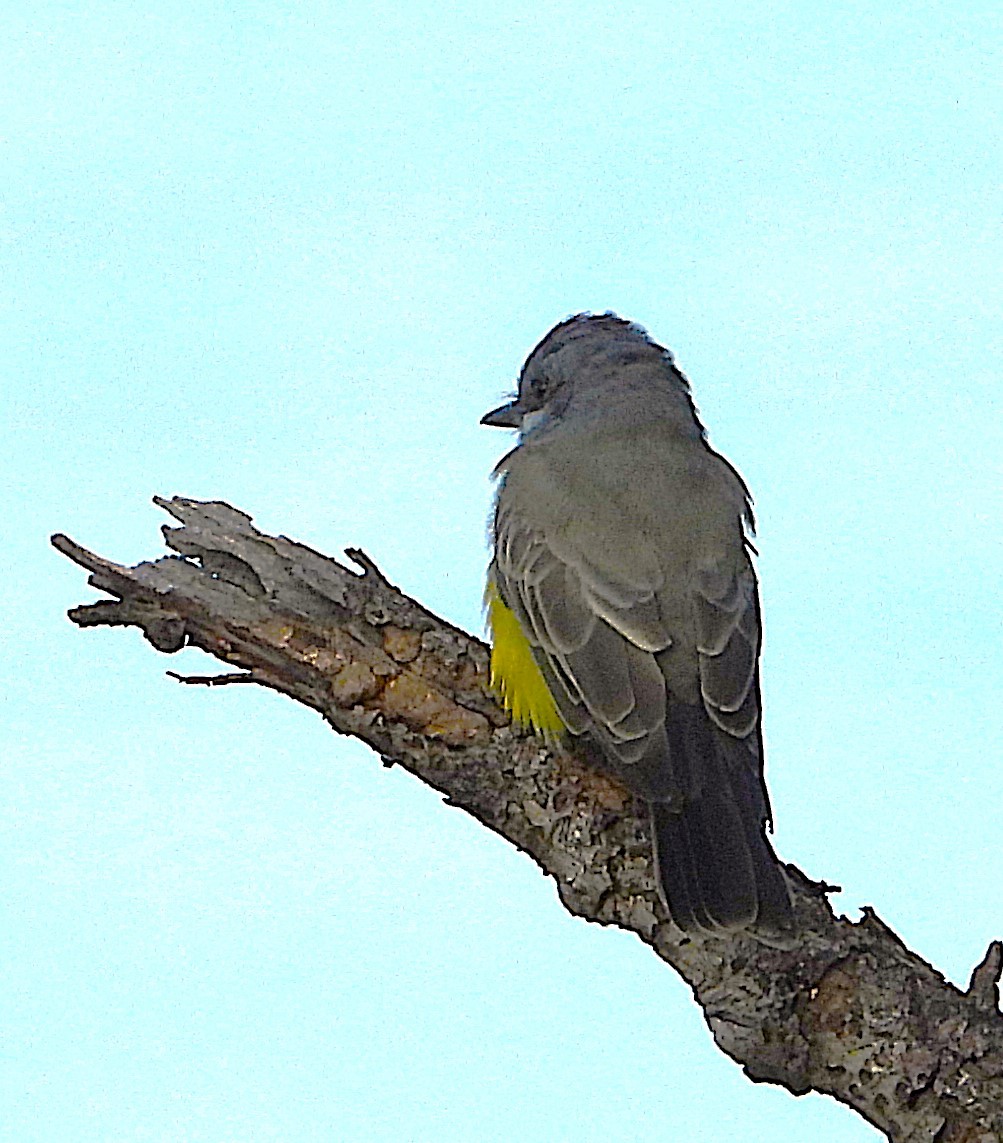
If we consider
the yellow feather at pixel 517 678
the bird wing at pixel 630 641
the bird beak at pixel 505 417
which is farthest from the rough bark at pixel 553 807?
the bird beak at pixel 505 417

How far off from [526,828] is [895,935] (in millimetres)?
1317

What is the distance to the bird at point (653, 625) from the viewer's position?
629cm

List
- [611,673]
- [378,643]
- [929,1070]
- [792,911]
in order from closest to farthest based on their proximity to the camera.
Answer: [929,1070]
[792,911]
[611,673]
[378,643]

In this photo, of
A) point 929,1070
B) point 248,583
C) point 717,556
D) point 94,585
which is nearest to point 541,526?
point 717,556

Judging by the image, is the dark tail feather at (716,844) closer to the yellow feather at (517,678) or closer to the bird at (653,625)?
the bird at (653,625)

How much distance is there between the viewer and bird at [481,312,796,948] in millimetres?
6289

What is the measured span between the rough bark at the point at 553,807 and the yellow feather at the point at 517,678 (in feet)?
0.24

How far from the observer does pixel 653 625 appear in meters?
6.74

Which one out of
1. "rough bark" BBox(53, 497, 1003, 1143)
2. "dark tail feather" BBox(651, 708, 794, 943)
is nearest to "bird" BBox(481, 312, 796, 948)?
"dark tail feather" BBox(651, 708, 794, 943)

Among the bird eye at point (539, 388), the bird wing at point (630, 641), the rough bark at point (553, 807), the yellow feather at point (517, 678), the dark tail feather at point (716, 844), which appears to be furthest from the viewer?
the bird eye at point (539, 388)

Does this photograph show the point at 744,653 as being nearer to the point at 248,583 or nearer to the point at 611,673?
the point at 611,673

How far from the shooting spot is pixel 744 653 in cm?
682

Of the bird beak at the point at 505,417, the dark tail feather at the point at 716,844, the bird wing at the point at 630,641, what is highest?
the bird beak at the point at 505,417

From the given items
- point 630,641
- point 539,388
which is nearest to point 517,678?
point 630,641
